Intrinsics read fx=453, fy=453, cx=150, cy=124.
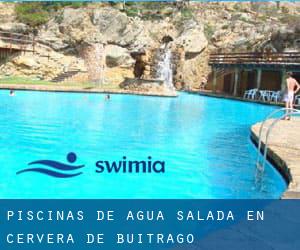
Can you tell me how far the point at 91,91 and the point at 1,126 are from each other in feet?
38.7

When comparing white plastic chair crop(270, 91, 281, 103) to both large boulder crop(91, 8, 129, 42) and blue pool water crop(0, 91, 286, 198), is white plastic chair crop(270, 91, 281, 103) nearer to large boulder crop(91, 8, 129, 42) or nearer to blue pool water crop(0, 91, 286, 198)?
blue pool water crop(0, 91, 286, 198)

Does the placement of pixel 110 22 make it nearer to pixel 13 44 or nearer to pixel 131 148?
pixel 13 44

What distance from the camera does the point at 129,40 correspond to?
3020cm

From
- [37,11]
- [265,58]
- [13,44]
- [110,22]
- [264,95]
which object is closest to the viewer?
[264,95]

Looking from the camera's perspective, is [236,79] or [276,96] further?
[236,79]

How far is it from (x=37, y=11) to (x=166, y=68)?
11.8 meters

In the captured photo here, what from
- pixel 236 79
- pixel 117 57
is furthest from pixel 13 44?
pixel 236 79

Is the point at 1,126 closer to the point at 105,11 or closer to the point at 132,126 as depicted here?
the point at 132,126

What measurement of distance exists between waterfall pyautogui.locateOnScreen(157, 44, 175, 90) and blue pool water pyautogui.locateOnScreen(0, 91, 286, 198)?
8.18 metres

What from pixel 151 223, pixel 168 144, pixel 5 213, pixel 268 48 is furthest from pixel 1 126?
pixel 268 48

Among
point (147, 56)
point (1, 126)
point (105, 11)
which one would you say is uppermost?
point (105, 11)

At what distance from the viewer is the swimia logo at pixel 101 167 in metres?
7.40

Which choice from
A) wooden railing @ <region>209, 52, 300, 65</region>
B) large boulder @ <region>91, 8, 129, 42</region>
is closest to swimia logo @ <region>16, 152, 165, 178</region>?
wooden railing @ <region>209, 52, 300, 65</region>

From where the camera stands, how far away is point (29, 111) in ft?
48.6
